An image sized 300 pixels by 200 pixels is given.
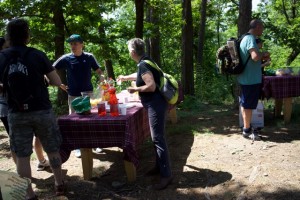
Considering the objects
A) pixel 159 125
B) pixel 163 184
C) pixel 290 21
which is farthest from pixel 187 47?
pixel 290 21

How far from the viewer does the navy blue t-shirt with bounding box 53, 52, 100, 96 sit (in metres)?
5.18

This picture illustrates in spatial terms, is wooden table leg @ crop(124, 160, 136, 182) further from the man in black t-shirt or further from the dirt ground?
the man in black t-shirt

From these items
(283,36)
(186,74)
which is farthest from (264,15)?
(186,74)

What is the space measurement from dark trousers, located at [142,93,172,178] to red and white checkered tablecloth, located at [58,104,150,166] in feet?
0.86

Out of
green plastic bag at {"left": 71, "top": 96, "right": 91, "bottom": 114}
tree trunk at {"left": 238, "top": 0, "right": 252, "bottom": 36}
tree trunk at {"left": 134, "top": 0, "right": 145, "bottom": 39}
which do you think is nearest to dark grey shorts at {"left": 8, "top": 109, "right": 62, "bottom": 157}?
green plastic bag at {"left": 71, "top": 96, "right": 91, "bottom": 114}

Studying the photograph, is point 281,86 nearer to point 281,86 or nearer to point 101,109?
point 281,86

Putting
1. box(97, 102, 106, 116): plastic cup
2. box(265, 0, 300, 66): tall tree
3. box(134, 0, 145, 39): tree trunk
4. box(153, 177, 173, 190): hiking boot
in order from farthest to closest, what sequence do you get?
box(265, 0, 300, 66): tall tree → box(134, 0, 145, 39): tree trunk → box(97, 102, 106, 116): plastic cup → box(153, 177, 173, 190): hiking boot

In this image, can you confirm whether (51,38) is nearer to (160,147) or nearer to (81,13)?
(81,13)

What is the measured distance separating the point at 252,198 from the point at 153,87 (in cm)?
162

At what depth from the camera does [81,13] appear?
9.37 meters

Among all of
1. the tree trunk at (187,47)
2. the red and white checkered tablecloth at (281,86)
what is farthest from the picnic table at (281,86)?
the tree trunk at (187,47)

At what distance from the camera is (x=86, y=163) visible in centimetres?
454

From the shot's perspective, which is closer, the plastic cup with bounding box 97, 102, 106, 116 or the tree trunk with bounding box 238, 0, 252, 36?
the plastic cup with bounding box 97, 102, 106, 116

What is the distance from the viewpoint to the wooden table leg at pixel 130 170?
14.5 ft
